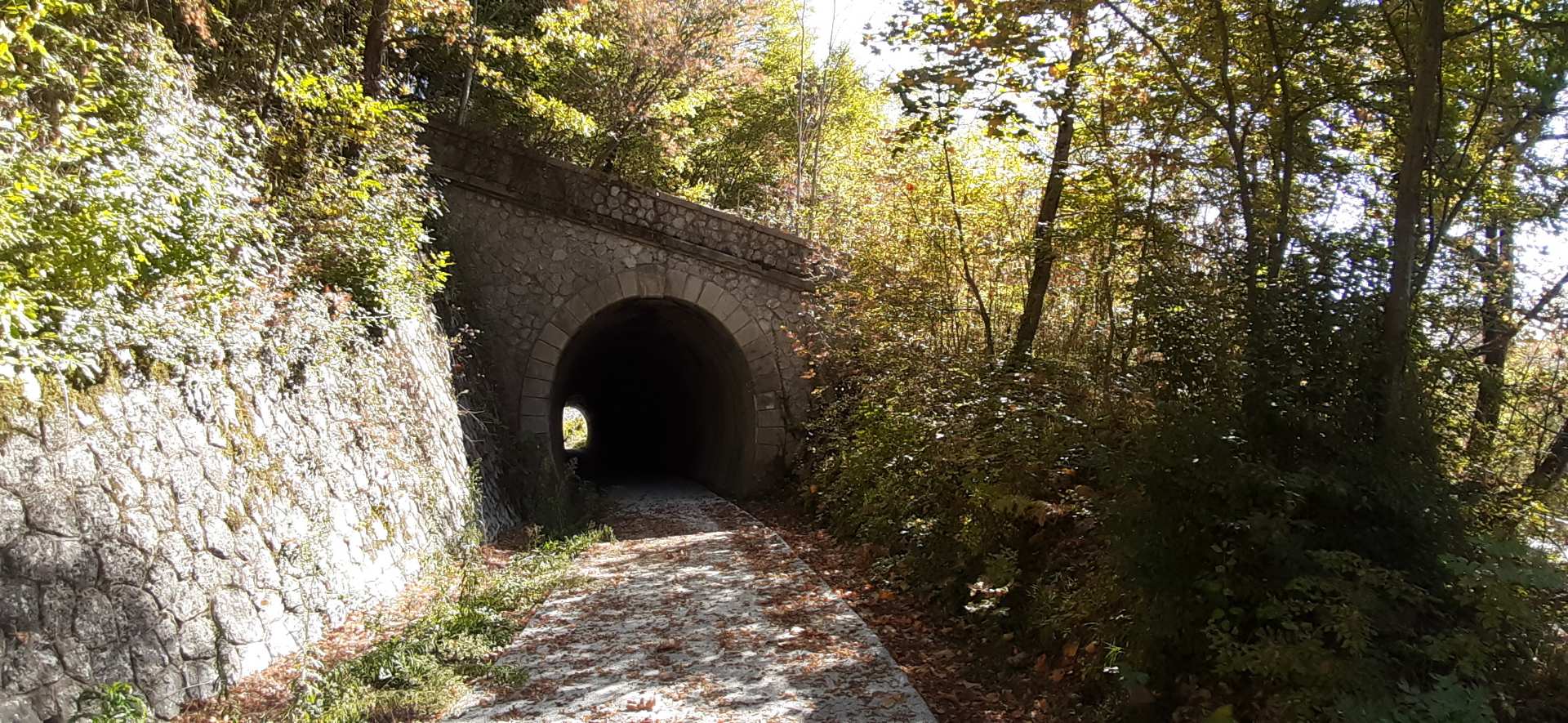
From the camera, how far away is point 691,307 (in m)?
12.8

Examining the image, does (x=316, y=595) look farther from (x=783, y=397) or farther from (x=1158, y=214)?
(x=783, y=397)

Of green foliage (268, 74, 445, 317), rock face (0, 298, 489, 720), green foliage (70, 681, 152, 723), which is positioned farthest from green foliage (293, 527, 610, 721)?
green foliage (268, 74, 445, 317)

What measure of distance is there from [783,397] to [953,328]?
4.38 m

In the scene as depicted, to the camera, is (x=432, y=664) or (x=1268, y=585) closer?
(x=1268, y=585)

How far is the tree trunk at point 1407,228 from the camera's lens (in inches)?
154

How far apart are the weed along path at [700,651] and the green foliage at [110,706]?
1.23 meters

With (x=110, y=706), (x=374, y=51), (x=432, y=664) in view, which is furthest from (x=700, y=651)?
(x=374, y=51)

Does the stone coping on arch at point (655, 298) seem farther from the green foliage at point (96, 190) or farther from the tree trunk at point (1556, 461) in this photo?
the tree trunk at point (1556, 461)

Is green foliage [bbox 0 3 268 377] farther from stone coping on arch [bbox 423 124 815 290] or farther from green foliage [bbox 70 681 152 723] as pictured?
stone coping on arch [bbox 423 124 815 290]

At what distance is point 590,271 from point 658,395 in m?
9.38

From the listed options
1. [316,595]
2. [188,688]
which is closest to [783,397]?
[316,595]

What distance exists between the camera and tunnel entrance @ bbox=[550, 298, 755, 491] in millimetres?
13500

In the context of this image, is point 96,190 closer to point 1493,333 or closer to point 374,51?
point 374,51

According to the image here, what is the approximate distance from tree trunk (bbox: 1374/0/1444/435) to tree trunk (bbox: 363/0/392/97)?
327 inches
